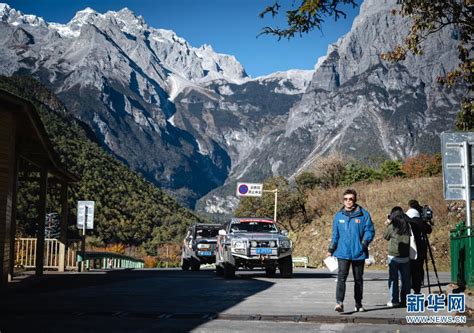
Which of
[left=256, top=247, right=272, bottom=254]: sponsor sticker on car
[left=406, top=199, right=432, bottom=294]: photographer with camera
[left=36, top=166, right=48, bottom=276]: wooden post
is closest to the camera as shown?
[left=406, top=199, right=432, bottom=294]: photographer with camera

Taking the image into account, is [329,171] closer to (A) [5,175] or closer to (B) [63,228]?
(B) [63,228]

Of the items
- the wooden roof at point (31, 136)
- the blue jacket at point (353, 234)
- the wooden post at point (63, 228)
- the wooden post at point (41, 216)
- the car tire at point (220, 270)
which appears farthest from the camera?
the wooden post at point (63, 228)

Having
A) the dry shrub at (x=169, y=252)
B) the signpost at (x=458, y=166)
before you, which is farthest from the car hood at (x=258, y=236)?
the dry shrub at (x=169, y=252)

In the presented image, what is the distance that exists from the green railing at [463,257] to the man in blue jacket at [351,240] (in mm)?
3027

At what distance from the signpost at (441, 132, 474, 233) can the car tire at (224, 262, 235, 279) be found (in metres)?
8.24

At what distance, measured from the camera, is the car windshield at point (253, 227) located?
20.5 meters

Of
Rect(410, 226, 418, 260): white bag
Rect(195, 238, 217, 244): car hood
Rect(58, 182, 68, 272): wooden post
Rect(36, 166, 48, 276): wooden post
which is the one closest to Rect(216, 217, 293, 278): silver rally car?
Rect(36, 166, 48, 276): wooden post

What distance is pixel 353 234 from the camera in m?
10.3

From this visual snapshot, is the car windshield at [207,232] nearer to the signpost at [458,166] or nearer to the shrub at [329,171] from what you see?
the signpost at [458,166]

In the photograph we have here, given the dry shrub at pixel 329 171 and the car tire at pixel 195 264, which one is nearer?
the car tire at pixel 195 264

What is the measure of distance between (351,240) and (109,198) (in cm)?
5903

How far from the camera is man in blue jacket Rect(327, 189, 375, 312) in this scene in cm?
1034

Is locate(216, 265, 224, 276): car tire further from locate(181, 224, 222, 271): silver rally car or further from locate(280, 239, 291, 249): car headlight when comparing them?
locate(181, 224, 222, 271): silver rally car

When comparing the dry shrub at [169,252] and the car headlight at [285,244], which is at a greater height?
the car headlight at [285,244]
